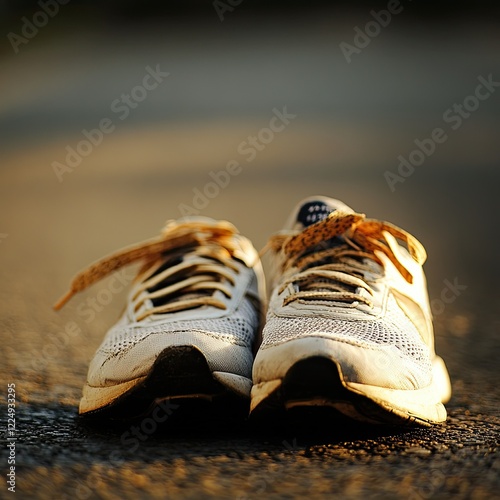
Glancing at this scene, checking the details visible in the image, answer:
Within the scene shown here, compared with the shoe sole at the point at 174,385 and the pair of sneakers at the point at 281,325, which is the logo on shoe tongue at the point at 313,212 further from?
the shoe sole at the point at 174,385

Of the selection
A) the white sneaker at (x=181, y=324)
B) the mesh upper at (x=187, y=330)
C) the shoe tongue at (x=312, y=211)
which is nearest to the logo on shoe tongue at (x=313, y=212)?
the shoe tongue at (x=312, y=211)

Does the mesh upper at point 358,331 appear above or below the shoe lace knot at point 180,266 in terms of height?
Result: below

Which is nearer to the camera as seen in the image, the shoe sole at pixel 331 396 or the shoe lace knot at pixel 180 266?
the shoe sole at pixel 331 396

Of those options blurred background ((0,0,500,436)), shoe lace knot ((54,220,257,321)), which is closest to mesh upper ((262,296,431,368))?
shoe lace knot ((54,220,257,321))

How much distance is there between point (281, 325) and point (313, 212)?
1.10ft

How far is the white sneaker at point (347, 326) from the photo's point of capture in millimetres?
794

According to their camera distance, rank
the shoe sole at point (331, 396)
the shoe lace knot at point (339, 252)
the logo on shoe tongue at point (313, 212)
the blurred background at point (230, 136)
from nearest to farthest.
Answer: the shoe sole at point (331, 396)
the shoe lace knot at point (339, 252)
the logo on shoe tongue at point (313, 212)
the blurred background at point (230, 136)

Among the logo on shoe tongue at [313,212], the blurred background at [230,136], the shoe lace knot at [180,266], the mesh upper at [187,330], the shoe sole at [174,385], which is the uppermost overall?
the blurred background at [230,136]

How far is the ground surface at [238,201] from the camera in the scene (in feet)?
2.60

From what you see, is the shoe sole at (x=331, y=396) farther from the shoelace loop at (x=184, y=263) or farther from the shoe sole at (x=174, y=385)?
the shoelace loop at (x=184, y=263)

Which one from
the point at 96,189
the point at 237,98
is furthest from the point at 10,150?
the point at 237,98

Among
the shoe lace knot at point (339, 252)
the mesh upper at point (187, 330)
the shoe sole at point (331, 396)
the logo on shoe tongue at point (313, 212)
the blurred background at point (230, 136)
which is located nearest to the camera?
the shoe sole at point (331, 396)

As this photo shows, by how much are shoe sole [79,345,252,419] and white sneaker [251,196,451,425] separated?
0.12ft

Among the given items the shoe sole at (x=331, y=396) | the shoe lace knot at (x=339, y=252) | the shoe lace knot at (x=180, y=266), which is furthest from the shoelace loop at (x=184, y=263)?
the shoe sole at (x=331, y=396)
